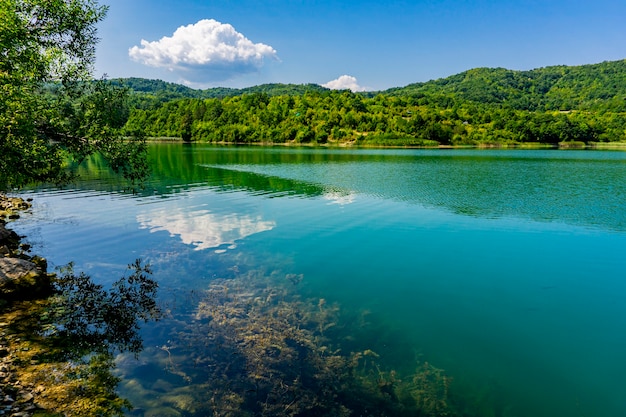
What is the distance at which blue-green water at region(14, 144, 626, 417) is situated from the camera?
1234cm

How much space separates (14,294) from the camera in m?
16.6

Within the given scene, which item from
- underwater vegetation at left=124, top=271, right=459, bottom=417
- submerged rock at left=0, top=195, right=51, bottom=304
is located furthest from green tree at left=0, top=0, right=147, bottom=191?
underwater vegetation at left=124, top=271, right=459, bottom=417

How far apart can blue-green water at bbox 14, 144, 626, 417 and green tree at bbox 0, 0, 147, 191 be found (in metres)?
7.17

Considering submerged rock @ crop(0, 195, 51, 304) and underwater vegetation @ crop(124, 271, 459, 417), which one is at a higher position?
submerged rock @ crop(0, 195, 51, 304)

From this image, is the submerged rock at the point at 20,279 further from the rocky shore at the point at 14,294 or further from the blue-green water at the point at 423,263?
the blue-green water at the point at 423,263

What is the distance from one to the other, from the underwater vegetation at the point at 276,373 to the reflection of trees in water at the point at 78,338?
1.21m

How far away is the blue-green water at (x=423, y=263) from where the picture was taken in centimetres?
1234

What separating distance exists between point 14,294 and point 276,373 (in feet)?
45.6

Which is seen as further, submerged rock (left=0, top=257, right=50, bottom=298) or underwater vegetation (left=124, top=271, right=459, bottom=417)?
submerged rock (left=0, top=257, right=50, bottom=298)

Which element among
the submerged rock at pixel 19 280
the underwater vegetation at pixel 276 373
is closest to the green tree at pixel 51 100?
the submerged rock at pixel 19 280

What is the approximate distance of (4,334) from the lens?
13.4 m

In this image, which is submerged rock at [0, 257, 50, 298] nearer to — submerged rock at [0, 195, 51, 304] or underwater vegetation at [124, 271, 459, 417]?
Result: submerged rock at [0, 195, 51, 304]

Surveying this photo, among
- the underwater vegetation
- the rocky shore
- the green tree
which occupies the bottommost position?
the underwater vegetation

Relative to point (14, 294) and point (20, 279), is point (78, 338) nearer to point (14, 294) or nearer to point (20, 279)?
point (14, 294)
